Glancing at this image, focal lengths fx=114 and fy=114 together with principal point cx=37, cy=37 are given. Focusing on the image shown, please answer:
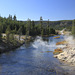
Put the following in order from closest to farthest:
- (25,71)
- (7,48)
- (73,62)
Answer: (25,71), (73,62), (7,48)

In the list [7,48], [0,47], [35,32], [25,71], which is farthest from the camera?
[35,32]

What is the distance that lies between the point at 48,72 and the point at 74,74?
5.34 metres

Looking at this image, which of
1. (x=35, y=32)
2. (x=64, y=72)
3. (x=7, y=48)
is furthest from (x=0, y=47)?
(x=35, y=32)

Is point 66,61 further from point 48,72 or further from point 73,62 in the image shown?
point 48,72

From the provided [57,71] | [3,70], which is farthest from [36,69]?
[3,70]

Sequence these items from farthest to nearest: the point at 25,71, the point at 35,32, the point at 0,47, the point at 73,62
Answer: the point at 35,32
the point at 0,47
the point at 73,62
the point at 25,71

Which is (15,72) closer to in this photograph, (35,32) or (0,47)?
(0,47)

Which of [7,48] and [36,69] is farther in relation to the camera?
[7,48]

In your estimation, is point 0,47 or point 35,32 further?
point 35,32

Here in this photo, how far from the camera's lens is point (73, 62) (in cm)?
3127

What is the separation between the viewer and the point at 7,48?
1922 inches

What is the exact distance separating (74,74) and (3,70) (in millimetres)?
15216

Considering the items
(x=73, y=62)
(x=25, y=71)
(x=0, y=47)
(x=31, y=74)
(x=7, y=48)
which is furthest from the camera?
(x=7, y=48)

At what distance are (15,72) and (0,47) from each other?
2383cm
